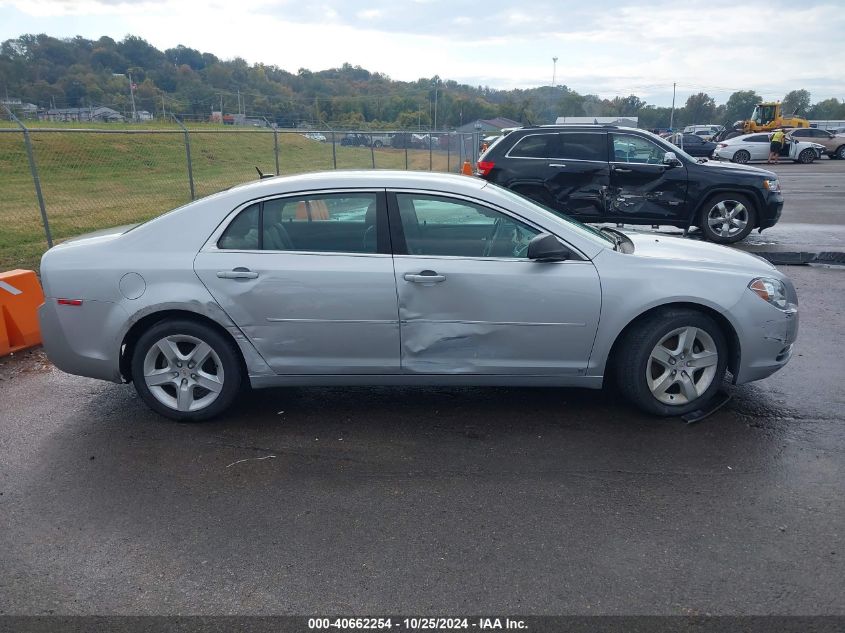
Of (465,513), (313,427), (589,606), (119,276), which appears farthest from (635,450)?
(119,276)

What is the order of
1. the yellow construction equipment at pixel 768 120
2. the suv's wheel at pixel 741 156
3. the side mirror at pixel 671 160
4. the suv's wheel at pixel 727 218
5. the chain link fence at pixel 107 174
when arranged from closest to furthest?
the side mirror at pixel 671 160
the suv's wheel at pixel 727 218
the chain link fence at pixel 107 174
the suv's wheel at pixel 741 156
the yellow construction equipment at pixel 768 120

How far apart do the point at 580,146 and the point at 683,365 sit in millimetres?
7158

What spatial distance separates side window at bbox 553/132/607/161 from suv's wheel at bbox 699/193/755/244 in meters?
1.91

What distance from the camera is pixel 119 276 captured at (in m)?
4.38

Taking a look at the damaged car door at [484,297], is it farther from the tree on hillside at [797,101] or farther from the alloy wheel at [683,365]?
the tree on hillside at [797,101]

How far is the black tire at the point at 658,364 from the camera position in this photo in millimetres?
4372

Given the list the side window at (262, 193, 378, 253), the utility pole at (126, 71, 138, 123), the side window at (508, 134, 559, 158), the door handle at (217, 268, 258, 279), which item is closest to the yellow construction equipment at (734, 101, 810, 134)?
the utility pole at (126, 71, 138, 123)

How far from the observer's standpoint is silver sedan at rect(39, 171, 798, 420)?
14.2 feet

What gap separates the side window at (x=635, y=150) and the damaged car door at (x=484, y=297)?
707 centimetres

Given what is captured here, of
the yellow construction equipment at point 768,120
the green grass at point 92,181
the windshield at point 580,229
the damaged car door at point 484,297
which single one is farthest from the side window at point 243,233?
the yellow construction equipment at point 768,120

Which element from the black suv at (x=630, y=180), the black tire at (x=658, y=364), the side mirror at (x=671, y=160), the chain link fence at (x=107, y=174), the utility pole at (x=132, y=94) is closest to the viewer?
the black tire at (x=658, y=364)

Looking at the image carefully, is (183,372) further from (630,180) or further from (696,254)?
(630,180)

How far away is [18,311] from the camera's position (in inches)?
238

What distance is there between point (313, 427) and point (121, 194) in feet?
44.2
